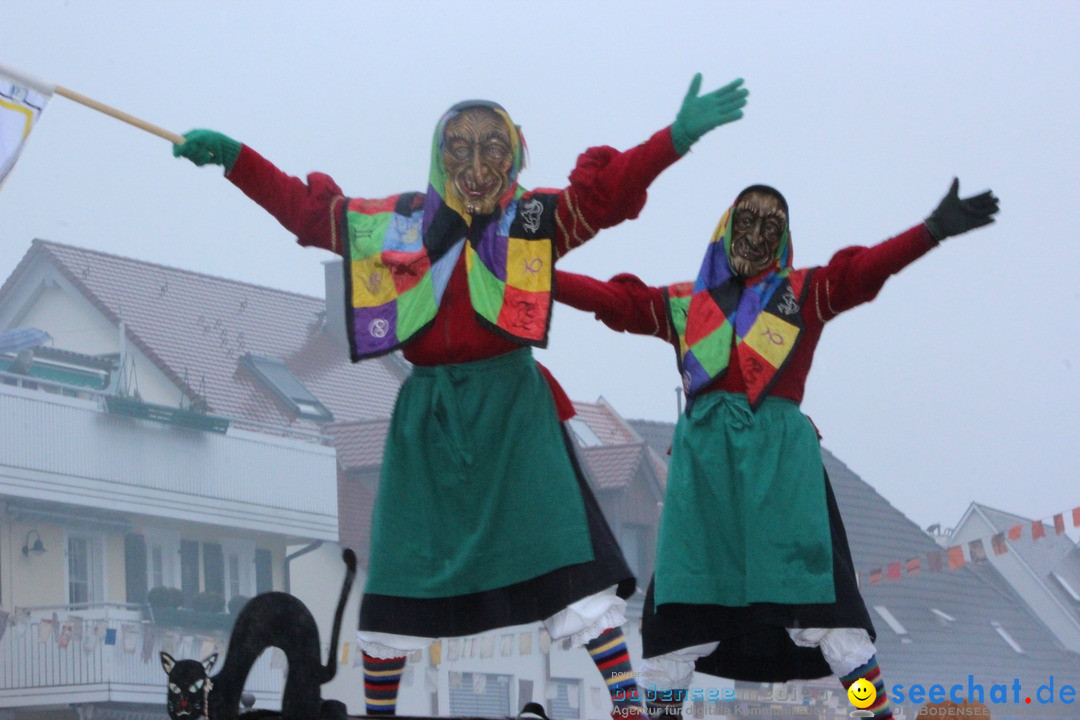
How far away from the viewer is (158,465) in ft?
39.8

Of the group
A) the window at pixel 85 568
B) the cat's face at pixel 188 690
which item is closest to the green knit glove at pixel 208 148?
the cat's face at pixel 188 690

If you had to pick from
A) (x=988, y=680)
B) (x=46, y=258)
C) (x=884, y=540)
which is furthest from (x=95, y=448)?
(x=988, y=680)

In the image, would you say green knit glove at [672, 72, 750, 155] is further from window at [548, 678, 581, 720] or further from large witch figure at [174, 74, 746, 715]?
window at [548, 678, 581, 720]

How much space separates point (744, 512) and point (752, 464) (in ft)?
→ 0.40

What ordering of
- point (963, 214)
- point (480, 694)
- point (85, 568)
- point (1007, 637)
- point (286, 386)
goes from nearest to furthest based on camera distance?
point (963, 214) < point (85, 568) < point (480, 694) < point (286, 386) < point (1007, 637)

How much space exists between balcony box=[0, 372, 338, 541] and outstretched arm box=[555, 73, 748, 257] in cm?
767

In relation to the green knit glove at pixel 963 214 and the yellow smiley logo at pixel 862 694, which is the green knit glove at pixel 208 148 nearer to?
the green knit glove at pixel 963 214

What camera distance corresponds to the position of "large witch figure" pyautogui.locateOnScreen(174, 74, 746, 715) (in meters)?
4.14

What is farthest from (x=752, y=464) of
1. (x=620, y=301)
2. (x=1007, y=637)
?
(x=1007, y=637)

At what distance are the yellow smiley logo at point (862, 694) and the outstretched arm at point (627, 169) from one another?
1.29m

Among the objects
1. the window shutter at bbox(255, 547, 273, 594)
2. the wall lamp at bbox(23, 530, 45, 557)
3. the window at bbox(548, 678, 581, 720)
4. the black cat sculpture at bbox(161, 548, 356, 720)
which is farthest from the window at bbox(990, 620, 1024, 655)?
the black cat sculpture at bbox(161, 548, 356, 720)

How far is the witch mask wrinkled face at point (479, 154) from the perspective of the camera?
4305mm

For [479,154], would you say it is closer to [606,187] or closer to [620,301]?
[606,187]

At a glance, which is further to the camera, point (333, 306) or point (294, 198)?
point (333, 306)
